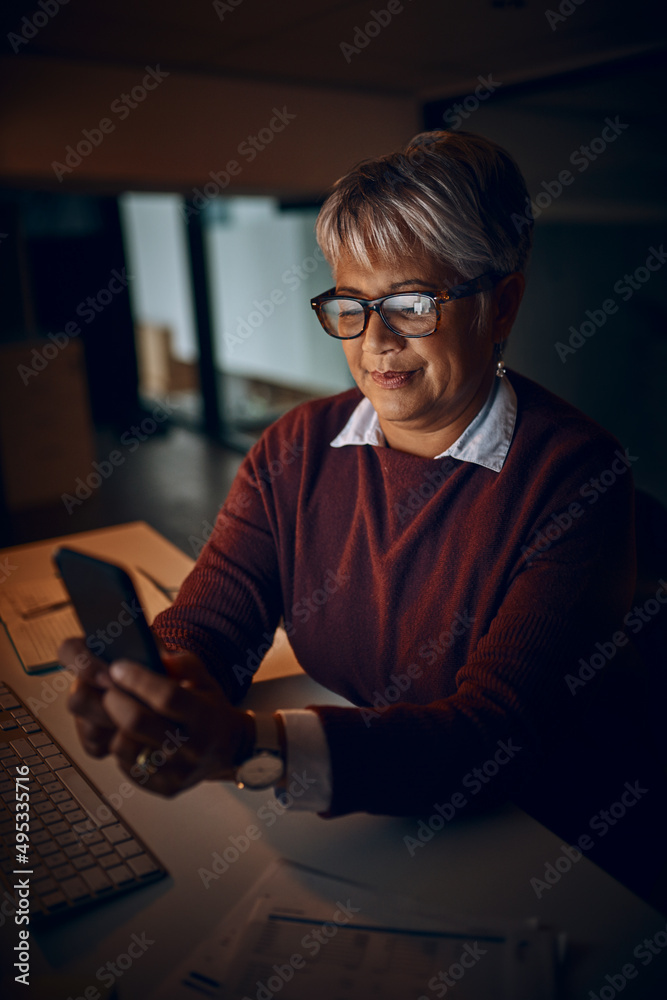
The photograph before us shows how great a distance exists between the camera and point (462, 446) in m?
1.21

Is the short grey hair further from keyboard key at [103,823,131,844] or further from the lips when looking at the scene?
keyboard key at [103,823,131,844]

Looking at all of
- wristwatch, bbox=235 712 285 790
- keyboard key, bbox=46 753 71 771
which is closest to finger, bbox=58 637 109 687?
wristwatch, bbox=235 712 285 790

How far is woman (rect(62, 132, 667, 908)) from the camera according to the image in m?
0.87

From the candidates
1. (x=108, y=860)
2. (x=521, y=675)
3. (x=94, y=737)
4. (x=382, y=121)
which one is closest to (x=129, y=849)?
(x=108, y=860)

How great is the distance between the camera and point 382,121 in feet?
13.4

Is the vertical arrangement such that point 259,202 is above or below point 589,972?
above

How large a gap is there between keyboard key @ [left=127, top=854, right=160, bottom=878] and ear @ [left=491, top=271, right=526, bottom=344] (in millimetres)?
953

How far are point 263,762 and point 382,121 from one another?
13.3 feet

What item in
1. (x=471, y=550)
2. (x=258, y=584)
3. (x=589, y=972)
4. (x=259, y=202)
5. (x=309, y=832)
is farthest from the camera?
(x=259, y=202)

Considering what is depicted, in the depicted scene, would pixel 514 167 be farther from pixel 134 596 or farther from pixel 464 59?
pixel 464 59

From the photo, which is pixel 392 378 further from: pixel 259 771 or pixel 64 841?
pixel 64 841

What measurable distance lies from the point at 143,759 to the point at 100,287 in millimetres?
6538

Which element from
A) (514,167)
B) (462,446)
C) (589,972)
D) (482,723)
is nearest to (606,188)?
(514,167)

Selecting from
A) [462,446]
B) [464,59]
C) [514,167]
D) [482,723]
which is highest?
[464,59]
